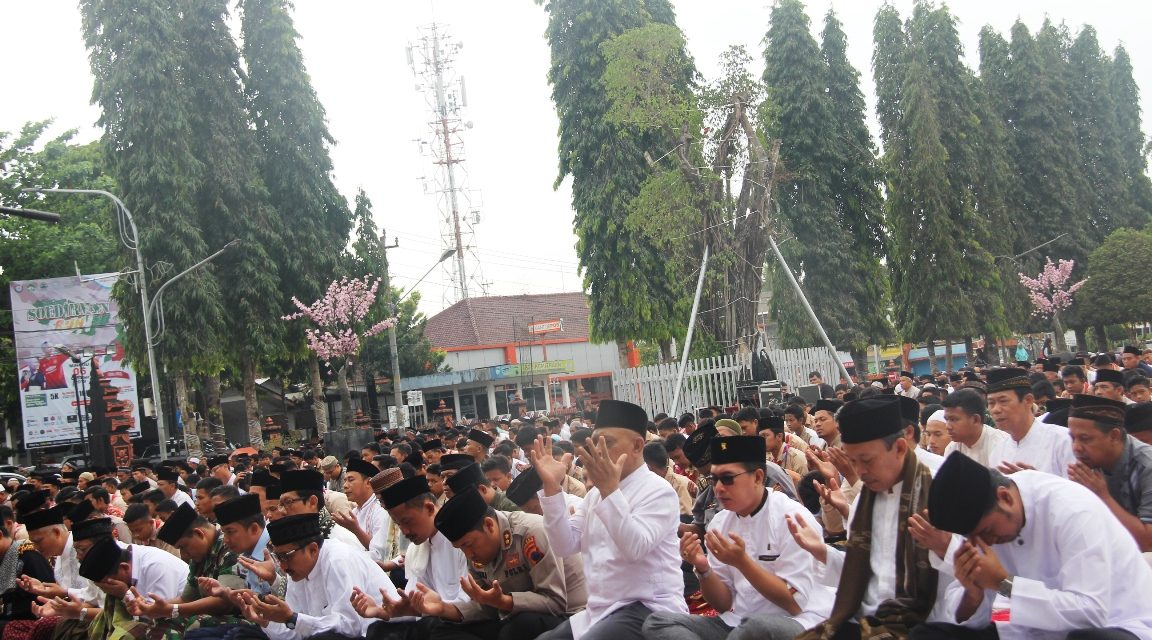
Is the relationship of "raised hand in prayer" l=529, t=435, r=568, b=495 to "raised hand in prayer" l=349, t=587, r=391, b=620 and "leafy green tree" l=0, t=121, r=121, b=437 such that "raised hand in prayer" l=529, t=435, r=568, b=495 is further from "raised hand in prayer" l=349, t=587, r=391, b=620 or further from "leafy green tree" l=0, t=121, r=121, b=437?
"leafy green tree" l=0, t=121, r=121, b=437

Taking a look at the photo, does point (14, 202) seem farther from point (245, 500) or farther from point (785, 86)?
point (245, 500)

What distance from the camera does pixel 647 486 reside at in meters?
5.49

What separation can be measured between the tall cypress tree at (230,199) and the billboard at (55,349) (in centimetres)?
350

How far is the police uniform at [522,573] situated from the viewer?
5.66 metres

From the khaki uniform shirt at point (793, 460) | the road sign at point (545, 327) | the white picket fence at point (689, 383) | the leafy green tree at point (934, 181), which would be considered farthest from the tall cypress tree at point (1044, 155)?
the khaki uniform shirt at point (793, 460)

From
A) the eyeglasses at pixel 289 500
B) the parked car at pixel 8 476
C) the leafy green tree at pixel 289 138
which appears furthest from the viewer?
the leafy green tree at pixel 289 138

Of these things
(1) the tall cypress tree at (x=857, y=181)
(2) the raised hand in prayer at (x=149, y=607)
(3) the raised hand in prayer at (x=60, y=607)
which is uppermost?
(1) the tall cypress tree at (x=857, y=181)

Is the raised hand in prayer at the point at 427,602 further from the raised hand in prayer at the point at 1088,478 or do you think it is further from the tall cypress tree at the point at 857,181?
the tall cypress tree at the point at 857,181

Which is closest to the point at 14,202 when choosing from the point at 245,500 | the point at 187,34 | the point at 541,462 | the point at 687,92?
the point at 187,34

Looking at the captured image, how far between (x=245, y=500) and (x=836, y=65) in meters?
35.1

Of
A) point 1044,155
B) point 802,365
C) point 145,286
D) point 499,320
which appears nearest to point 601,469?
point 802,365

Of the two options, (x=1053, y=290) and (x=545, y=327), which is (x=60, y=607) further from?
(x=545, y=327)

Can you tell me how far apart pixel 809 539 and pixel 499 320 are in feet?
182

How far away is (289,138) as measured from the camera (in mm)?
34000
